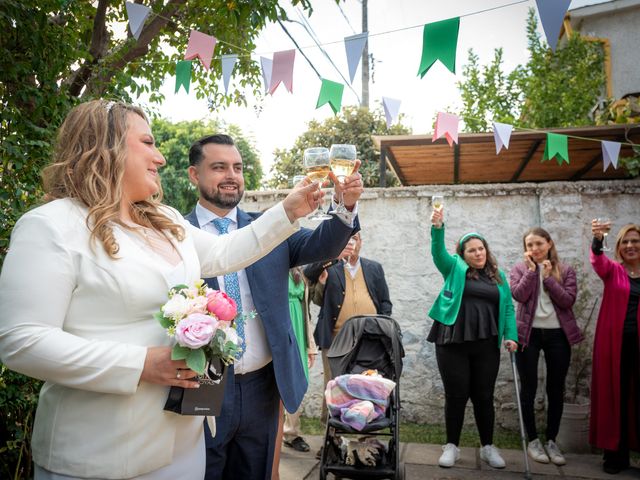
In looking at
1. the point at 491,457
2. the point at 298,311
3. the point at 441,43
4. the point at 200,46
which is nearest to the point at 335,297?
the point at 298,311

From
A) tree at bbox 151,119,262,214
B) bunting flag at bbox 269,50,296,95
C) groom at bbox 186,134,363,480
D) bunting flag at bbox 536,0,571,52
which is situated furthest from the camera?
tree at bbox 151,119,262,214

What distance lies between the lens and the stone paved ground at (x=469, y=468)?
4.52 m

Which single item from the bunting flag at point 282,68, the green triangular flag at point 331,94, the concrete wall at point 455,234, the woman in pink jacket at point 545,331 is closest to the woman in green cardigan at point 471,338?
the woman in pink jacket at point 545,331

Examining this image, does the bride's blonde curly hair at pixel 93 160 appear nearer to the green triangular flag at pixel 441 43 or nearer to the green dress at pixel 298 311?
the green triangular flag at pixel 441 43

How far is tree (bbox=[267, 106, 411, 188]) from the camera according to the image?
16.1 meters

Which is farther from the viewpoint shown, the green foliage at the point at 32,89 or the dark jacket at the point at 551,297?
the dark jacket at the point at 551,297

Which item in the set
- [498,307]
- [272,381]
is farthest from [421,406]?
[272,381]

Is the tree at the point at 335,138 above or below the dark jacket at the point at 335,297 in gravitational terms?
above

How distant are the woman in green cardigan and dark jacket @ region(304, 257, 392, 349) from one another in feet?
1.81

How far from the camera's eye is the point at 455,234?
6184 mm

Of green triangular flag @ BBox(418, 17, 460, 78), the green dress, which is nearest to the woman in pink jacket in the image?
the green dress

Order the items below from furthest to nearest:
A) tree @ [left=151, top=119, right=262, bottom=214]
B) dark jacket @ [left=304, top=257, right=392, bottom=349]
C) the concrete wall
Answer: tree @ [left=151, top=119, right=262, bottom=214], the concrete wall, dark jacket @ [left=304, top=257, right=392, bottom=349]

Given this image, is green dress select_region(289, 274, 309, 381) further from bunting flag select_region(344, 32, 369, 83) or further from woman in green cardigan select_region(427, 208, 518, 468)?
bunting flag select_region(344, 32, 369, 83)

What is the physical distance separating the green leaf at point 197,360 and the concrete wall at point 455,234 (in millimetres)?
4932
